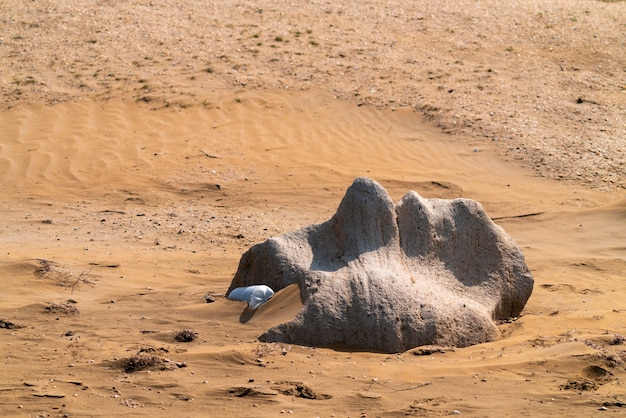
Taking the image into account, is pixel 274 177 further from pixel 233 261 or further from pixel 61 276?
pixel 61 276

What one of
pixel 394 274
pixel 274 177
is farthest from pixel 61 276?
pixel 274 177

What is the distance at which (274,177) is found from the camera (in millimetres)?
11930

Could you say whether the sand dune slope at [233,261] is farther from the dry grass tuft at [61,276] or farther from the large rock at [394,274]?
the large rock at [394,274]

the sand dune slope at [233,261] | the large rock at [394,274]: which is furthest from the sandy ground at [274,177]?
the large rock at [394,274]

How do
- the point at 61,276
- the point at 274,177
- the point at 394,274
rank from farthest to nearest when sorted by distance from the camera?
1. the point at 274,177
2. the point at 61,276
3. the point at 394,274

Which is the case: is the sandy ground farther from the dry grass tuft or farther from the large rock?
the large rock

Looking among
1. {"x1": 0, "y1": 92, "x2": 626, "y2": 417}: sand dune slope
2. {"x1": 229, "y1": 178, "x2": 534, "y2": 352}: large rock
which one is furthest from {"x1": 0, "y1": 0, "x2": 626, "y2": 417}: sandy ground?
{"x1": 229, "y1": 178, "x2": 534, "y2": 352}: large rock

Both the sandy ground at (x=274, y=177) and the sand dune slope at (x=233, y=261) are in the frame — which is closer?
the sand dune slope at (x=233, y=261)

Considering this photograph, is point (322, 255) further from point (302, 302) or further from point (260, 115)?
point (260, 115)

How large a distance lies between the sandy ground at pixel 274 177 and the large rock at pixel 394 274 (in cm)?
19

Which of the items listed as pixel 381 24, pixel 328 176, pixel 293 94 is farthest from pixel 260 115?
pixel 381 24

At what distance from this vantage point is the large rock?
6113mm

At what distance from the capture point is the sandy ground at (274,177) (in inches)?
214

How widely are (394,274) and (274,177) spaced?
224 inches
